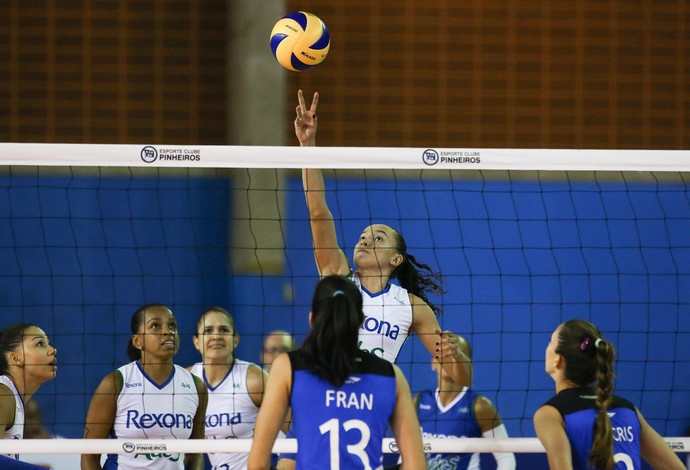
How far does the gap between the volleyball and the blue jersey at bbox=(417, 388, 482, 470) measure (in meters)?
2.18

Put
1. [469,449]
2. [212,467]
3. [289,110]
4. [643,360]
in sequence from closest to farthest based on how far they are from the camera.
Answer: [469,449], [212,467], [643,360], [289,110]

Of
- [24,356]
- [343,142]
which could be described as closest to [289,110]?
[343,142]

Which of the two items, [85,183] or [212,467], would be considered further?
[85,183]

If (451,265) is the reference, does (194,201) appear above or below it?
above

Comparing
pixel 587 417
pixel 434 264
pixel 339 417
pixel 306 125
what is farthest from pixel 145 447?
pixel 434 264

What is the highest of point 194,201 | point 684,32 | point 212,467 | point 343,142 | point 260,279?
point 684,32

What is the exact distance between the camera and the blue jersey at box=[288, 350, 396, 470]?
340cm

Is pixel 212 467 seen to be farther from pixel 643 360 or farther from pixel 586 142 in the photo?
pixel 586 142

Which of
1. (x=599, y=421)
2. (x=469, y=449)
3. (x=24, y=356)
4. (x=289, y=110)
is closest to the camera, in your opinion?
(x=599, y=421)

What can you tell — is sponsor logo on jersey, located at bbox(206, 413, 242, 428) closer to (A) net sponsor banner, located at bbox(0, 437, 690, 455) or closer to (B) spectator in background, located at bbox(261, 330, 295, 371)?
(B) spectator in background, located at bbox(261, 330, 295, 371)

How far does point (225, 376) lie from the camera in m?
6.12

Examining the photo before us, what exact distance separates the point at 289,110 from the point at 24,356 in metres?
4.35

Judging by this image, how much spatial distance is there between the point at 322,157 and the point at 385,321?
116cm

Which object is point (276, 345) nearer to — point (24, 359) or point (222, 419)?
point (222, 419)
